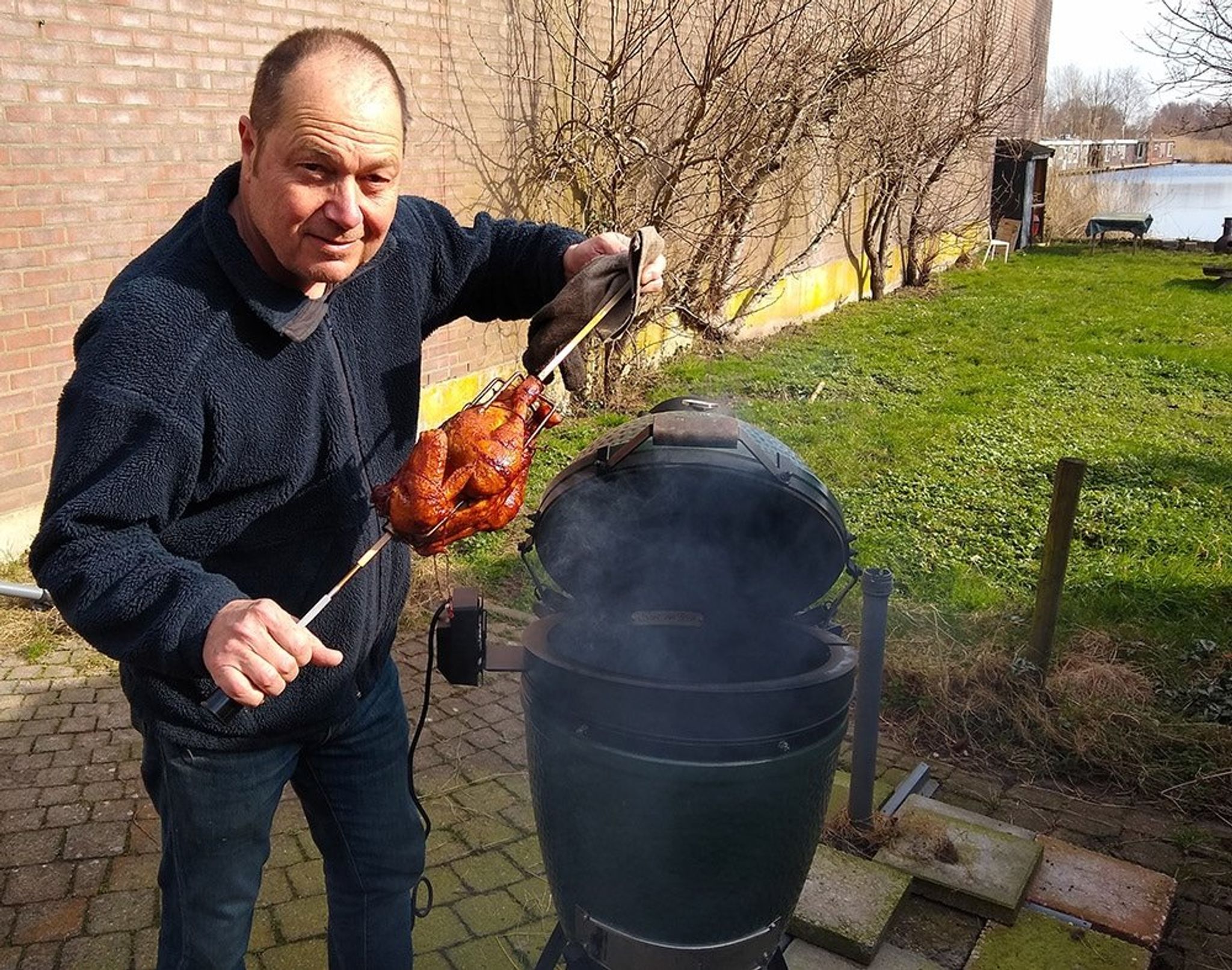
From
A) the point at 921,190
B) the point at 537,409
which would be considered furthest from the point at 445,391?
the point at 921,190

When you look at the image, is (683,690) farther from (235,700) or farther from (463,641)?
(235,700)

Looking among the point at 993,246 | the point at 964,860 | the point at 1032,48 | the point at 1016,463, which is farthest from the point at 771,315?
the point at 1032,48

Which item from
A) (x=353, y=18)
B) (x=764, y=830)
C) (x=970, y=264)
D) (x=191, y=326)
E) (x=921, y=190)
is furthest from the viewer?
(x=970, y=264)

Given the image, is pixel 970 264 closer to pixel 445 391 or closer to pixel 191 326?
pixel 445 391

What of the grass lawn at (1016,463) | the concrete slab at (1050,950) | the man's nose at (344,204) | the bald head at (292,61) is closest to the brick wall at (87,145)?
the grass lawn at (1016,463)

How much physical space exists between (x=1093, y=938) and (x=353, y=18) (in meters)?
6.11

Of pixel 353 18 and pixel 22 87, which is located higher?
pixel 353 18

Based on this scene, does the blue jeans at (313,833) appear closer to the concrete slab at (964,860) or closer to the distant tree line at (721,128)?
the concrete slab at (964,860)

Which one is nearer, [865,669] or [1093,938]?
[1093,938]

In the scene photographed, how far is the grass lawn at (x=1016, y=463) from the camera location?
462 centimetres

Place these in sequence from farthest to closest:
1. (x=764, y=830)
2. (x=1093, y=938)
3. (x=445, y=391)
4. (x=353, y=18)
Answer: (x=445, y=391) → (x=353, y=18) → (x=1093, y=938) → (x=764, y=830)

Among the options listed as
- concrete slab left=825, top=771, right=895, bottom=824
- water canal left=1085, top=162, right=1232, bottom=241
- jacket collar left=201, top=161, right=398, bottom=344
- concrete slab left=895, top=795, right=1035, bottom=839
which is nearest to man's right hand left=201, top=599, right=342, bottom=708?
jacket collar left=201, top=161, right=398, bottom=344

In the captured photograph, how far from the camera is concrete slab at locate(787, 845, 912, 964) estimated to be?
2877 mm

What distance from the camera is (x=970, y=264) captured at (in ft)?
61.9
